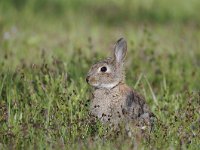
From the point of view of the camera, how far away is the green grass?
5379 millimetres

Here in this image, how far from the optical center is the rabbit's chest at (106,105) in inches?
227

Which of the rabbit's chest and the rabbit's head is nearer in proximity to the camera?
the rabbit's chest

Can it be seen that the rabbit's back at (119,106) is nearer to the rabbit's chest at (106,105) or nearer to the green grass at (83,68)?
the rabbit's chest at (106,105)

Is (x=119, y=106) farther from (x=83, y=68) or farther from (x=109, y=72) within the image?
(x=83, y=68)

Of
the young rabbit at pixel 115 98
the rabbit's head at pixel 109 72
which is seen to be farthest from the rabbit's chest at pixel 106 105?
the rabbit's head at pixel 109 72

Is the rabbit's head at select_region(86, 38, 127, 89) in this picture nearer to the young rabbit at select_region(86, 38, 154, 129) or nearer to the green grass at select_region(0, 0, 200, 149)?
the young rabbit at select_region(86, 38, 154, 129)

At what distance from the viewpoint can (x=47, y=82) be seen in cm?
658

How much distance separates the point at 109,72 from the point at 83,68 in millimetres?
1634

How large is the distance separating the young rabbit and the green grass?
6.2 inches

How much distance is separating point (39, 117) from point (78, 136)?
2.28 feet

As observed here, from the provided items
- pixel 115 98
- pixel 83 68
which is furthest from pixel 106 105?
pixel 83 68

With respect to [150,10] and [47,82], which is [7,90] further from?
[150,10]

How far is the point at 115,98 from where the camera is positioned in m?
5.89

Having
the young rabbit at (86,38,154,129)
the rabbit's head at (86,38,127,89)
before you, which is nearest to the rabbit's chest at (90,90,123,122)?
the young rabbit at (86,38,154,129)
